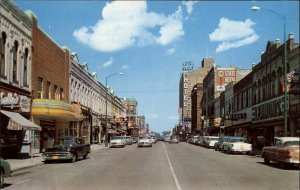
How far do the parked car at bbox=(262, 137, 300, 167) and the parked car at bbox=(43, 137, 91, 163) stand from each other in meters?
11.2

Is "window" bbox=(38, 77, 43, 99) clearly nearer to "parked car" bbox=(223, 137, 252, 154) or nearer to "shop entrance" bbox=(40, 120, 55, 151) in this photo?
"shop entrance" bbox=(40, 120, 55, 151)

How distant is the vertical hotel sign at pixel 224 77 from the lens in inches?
3870

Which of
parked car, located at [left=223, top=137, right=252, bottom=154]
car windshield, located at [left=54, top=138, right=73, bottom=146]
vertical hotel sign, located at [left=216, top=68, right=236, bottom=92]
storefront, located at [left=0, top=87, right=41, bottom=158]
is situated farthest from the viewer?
vertical hotel sign, located at [left=216, top=68, right=236, bottom=92]

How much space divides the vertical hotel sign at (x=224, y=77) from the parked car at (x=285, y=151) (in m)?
74.0

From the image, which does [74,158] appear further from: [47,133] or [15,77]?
[47,133]

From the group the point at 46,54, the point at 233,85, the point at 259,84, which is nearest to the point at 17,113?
the point at 46,54

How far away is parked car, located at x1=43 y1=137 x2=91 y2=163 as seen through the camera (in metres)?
27.7

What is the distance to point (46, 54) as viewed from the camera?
40844 millimetres

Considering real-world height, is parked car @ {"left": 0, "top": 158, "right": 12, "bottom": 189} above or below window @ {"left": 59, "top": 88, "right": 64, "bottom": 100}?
below

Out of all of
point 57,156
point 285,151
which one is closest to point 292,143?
point 285,151

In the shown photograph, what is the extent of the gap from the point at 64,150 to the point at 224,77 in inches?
2945

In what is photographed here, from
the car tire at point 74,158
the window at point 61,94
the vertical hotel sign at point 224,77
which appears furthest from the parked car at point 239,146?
the vertical hotel sign at point 224,77

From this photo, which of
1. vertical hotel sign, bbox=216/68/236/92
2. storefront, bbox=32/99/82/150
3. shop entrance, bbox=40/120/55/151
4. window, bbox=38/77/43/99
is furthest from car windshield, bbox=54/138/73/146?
vertical hotel sign, bbox=216/68/236/92

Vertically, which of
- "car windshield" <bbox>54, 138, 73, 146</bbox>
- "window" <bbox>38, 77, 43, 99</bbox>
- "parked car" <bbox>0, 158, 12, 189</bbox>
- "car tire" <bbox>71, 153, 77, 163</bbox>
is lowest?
"car tire" <bbox>71, 153, 77, 163</bbox>
